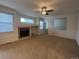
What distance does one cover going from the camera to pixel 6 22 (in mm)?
5598

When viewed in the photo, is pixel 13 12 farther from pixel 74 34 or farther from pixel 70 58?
pixel 74 34

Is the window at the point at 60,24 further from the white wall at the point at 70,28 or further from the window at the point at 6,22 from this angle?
the window at the point at 6,22

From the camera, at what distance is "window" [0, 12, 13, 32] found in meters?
5.17

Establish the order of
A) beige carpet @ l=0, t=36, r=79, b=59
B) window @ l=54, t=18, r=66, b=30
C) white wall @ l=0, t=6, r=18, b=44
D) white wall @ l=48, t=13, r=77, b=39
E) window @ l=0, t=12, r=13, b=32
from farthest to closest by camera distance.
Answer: window @ l=54, t=18, r=66, b=30, white wall @ l=48, t=13, r=77, b=39, window @ l=0, t=12, r=13, b=32, white wall @ l=0, t=6, r=18, b=44, beige carpet @ l=0, t=36, r=79, b=59

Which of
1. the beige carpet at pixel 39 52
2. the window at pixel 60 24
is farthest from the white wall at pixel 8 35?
the window at pixel 60 24

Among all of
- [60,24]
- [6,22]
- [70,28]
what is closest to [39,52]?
[6,22]

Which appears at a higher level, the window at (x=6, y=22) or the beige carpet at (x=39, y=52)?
the window at (x=6, y=22)

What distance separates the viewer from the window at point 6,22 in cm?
517

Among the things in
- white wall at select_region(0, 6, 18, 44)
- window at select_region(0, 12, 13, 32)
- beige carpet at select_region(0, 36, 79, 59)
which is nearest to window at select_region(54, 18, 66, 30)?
beige carpet at select_region(0, 36, 79, 59)

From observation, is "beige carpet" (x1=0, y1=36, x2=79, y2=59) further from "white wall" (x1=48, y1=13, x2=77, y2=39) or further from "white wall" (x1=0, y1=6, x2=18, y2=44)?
"white wall" (x1=48, y1=13, x2=77, y2=39)

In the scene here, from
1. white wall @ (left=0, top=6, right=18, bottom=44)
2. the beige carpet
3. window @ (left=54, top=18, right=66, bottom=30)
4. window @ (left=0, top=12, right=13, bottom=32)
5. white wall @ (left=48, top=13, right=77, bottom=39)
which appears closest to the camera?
the beige carpet

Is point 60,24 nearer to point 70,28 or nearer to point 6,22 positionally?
point 70,28

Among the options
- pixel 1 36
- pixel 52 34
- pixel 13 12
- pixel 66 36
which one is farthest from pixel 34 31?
pixel 1 36

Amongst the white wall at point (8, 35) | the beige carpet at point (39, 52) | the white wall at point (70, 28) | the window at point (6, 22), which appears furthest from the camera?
the white wall at point (70, 28)
